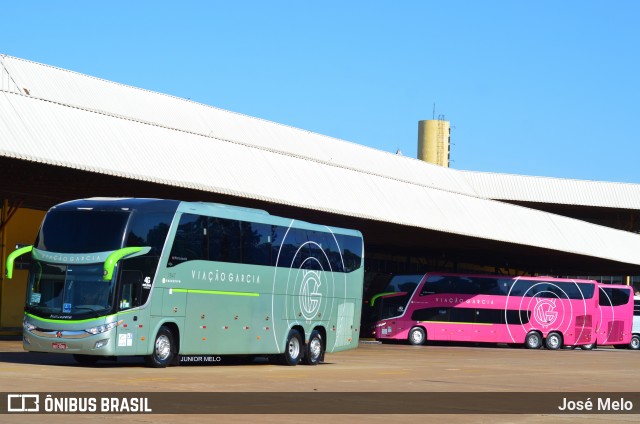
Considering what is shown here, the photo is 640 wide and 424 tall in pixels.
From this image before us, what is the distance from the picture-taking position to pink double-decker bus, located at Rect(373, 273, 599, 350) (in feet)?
169

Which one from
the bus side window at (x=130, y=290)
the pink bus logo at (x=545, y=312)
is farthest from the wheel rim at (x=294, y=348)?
the pink bus logo at (x=545, y=312)

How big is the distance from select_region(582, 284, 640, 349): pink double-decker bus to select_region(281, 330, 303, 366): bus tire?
31.1 meters

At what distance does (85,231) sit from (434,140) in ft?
258

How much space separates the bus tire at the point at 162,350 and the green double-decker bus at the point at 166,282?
2cm

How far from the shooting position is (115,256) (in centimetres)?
2131

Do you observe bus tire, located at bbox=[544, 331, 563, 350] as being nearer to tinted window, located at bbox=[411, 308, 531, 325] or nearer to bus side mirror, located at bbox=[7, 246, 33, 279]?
tinted window, located at bbox=[411, 308, 531, 325]

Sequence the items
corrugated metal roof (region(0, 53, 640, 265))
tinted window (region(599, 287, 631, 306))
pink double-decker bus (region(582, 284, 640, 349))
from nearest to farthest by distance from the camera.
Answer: corrugated metal roof (region(0, 53, 640, 265)), pink double-decker bus (region(582, 284, 640, 349)), tinted window (region(599, 287, 631, 306))

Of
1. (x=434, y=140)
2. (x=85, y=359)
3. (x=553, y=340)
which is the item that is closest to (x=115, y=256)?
(x=85, y=359)

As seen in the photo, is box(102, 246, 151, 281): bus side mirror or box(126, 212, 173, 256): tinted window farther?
box(126, 212, 173, 256): tinted window

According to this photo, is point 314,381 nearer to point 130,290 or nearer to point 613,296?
point 130,290

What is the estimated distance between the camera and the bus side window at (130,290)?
21594 mm

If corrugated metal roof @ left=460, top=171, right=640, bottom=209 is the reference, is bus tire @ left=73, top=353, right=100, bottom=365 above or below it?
below

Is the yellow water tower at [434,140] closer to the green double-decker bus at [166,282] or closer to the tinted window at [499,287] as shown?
the tinted window at [499,287]

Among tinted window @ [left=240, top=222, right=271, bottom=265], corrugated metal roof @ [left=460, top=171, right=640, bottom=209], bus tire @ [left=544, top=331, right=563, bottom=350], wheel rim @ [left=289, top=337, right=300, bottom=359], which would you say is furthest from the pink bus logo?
tinted window @ [left=240, top=222, right=271, bottom=265]
